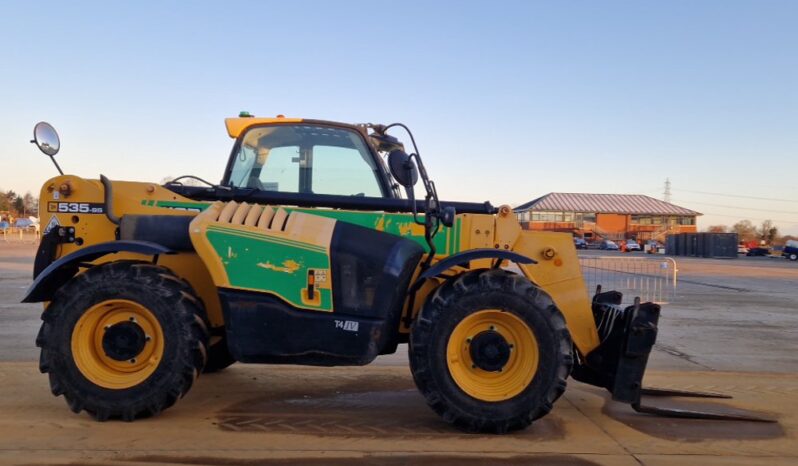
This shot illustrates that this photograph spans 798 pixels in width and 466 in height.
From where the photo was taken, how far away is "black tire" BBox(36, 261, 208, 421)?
4430mm

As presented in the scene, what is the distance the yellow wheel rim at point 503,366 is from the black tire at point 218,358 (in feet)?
6.22

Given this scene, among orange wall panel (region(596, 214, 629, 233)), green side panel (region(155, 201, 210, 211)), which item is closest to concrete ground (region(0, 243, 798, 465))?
green side panel (region(155, 201, 210, 211))

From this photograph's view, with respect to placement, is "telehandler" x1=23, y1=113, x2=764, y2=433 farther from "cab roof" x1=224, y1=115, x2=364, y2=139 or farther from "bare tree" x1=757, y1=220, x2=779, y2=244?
"bare tree" x1=757, y1=220, x2=779, y2=244

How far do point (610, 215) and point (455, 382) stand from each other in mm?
83781

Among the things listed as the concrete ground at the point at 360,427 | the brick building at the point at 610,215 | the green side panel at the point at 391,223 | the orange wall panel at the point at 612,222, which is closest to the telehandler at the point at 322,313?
the green side panel at the point at 391,223

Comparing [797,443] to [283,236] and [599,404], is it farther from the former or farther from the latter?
[283,236]

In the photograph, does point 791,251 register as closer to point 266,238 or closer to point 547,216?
point 547,216

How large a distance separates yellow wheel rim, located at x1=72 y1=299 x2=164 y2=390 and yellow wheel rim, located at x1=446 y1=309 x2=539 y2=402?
6.87 feet

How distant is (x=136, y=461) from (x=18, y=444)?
92cm

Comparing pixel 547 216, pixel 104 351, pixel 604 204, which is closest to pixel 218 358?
pixel 104 351

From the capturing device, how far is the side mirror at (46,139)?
16.1 ft

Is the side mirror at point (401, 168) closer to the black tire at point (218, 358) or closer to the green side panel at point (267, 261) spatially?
the green side panel at point (267, 261)

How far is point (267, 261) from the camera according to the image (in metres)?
4.46

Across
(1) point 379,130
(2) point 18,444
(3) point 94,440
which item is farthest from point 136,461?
(1) point 379,130
